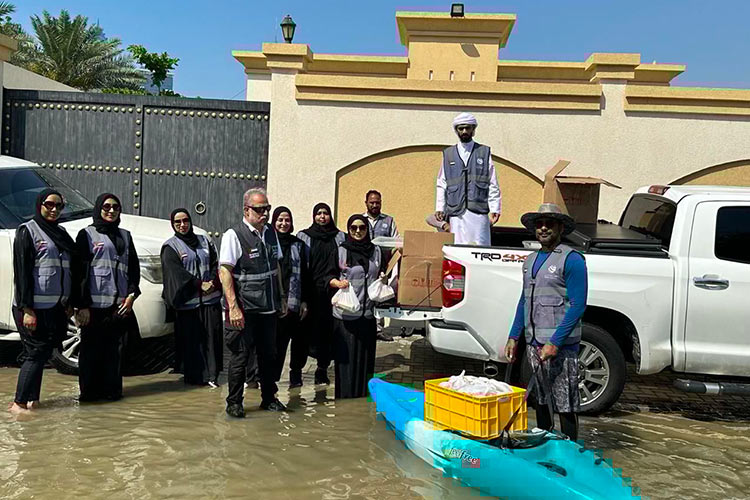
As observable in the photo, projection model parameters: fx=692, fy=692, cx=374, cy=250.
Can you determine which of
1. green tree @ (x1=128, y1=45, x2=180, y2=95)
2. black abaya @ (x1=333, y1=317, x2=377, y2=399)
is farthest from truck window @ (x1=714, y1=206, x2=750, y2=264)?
green tree @ (x1=128, y1=45, x2=180, y2=95)

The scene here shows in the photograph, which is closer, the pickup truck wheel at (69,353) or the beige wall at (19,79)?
the pickup truck wheel at (69,353)

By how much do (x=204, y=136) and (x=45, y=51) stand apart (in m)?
22.6

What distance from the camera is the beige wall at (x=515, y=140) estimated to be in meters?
9.46

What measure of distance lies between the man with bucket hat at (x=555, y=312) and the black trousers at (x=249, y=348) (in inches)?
85.0

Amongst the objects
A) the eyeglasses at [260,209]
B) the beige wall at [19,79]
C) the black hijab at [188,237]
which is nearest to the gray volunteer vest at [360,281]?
the eyeglasses at [260,209]

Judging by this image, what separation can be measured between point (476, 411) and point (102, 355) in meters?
3.41

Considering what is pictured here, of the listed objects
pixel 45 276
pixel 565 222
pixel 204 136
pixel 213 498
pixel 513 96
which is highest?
pixel 513 96

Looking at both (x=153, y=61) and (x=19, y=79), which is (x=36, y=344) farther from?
(x=153, y=61)

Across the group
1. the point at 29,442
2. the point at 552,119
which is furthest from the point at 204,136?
the point at 29,442

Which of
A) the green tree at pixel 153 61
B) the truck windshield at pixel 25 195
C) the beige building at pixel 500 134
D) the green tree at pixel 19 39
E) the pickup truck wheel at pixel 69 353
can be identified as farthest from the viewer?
the green tree at pixel 153 61

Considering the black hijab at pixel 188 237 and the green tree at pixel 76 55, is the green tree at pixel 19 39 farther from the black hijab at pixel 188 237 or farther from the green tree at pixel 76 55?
the black hijab at pixel 188 237

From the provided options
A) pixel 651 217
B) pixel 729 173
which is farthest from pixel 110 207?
pixel 729 173

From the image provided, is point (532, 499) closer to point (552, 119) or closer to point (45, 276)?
point (45, 276)

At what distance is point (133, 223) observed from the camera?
Answer: 727 cm
